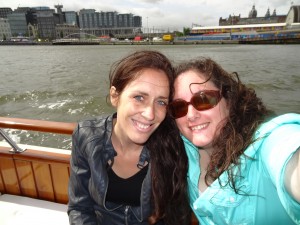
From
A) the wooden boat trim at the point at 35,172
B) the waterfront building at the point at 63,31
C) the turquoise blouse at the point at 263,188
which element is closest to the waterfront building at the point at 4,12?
the waterfront building at the point at 63,31

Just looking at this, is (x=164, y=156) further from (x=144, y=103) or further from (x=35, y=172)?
(x=35, y=172)

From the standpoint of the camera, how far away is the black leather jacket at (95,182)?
136 cm

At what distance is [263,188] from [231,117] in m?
0.37

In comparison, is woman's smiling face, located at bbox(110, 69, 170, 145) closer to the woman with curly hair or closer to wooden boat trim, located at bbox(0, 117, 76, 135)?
the woman with curly hair

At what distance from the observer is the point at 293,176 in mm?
737

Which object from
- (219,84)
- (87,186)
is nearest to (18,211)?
(87,186)

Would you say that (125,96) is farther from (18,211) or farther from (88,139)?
(18,211)

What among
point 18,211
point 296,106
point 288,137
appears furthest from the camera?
point 296,106

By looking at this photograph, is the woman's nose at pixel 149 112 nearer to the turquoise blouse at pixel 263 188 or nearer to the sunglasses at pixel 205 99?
the sunglasses at pixel 205 99

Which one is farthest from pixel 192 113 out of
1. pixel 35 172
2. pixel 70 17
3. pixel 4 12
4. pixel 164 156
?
pixel 70 17

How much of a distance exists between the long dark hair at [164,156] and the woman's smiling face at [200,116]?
4.3 inches

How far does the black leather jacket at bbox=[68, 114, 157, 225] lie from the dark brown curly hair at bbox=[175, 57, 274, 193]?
0.41 metres

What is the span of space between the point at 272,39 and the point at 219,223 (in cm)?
5789

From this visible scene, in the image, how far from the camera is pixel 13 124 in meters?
1.97
